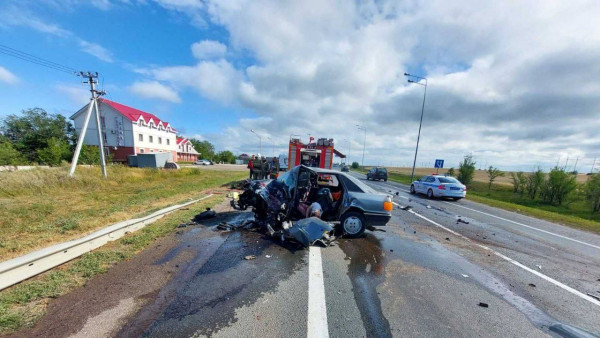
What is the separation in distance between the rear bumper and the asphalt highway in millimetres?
410

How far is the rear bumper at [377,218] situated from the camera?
509 centimetres

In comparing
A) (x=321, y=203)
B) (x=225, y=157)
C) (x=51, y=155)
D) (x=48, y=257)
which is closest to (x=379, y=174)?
(x=321, y=203)

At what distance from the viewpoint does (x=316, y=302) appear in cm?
269

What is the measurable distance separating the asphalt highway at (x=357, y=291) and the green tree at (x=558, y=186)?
24045 mm

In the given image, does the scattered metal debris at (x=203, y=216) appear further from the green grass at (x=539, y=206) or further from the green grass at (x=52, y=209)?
the green grass at (x=539, y=206)

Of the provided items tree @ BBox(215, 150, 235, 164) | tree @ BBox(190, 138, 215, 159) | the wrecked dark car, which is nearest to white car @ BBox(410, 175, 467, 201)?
the wrecked dark car

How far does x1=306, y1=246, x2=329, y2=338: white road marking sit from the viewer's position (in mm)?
2213

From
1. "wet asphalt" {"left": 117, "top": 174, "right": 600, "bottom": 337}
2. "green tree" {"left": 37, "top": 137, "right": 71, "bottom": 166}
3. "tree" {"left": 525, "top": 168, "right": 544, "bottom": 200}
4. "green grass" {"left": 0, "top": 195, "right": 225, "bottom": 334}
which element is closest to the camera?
"green grass" {"left": 0, "top": 195, "right": 225, "bottom": 334}

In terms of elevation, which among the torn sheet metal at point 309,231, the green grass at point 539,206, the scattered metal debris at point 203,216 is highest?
the torn sheet metal at point 309,231

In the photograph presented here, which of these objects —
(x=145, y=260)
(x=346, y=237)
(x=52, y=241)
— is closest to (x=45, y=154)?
(x=52, y=241)

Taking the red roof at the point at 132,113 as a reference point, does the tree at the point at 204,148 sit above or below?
below

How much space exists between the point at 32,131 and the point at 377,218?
56030 millimetres

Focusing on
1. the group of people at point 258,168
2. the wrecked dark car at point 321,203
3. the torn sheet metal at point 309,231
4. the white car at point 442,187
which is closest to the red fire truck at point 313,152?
the group of people at point 258,168

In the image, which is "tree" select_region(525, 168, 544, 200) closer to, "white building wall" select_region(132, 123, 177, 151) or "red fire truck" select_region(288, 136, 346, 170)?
"red fire truck" select_region(288, 136, 346, 170)
